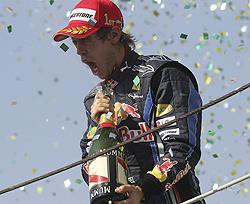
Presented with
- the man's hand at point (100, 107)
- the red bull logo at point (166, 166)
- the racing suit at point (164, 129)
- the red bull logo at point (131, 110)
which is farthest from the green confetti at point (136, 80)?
the red bull logo at point (166, 166)

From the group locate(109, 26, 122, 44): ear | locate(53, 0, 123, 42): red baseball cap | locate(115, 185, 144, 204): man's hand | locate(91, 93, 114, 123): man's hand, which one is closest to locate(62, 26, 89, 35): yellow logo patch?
locate(53, 0, 123, 42): red baseball cap

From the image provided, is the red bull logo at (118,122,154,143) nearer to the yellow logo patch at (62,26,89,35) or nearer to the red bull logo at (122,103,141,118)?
the red bull logo at (122,103,141,118)

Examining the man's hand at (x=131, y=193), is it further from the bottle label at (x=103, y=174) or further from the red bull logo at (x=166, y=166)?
the red bull logo at (x=166, y=166)

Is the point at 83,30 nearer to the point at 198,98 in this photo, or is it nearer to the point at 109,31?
the point at 109,31

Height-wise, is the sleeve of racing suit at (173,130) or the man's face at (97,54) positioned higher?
the man's face at (97,54)

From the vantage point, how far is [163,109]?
16.2ft

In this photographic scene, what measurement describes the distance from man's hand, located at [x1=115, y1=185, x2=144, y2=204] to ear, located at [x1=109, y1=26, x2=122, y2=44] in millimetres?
1046

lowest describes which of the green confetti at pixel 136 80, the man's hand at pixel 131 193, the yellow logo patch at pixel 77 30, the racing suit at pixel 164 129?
the man's hand at pixel 131 193

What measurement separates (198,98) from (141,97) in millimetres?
308

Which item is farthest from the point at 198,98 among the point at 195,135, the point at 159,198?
the point at 159,198

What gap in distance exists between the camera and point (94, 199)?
4582 mm

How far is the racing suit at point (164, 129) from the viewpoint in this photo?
15.8 ft

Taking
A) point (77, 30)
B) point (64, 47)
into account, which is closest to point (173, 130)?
point (77, 30)

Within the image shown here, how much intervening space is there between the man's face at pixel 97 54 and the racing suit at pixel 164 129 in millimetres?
113
